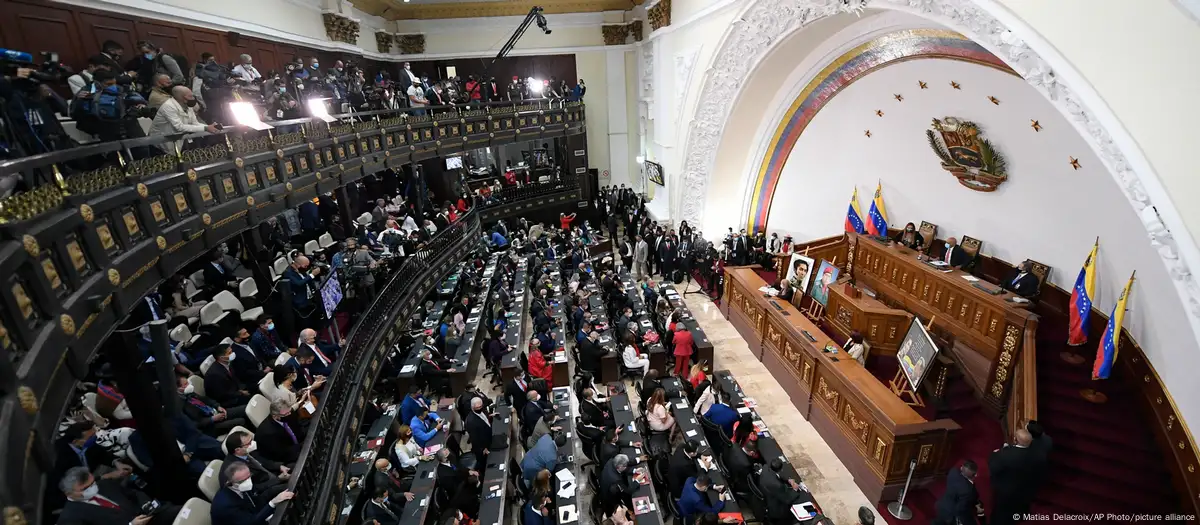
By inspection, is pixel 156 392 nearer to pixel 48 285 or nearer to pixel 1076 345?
pixel 48 285

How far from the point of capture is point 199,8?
30.9 ft

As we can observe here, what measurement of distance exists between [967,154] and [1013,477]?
582cm

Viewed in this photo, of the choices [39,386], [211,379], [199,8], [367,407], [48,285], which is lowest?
[367,407]

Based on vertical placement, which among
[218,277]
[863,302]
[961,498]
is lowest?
[961,498]

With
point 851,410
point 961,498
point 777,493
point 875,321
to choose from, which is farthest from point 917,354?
point 777,493

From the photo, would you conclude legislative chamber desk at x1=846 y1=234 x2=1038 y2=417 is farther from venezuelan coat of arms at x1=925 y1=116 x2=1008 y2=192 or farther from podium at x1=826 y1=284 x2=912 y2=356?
venezuelan coat of arms at x1=925 y1=116 x2=1008 y2=192

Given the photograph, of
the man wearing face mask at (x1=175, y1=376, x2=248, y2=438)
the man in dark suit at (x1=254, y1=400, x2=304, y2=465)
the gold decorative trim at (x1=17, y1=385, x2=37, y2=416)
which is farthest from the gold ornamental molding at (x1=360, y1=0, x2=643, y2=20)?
the gold decorative trim at (x1=17, y1=385, x2=37, y2=416)

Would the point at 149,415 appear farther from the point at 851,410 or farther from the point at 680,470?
the point at 851,410

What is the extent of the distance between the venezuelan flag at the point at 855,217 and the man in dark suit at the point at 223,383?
478 inches

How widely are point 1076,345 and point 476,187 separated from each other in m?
17.5

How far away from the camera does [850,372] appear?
7352 millimetres

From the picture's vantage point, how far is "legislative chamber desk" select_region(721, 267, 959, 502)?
6258 millimetres

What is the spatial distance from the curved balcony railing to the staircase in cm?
858

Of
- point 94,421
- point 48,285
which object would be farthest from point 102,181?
point 94,421
